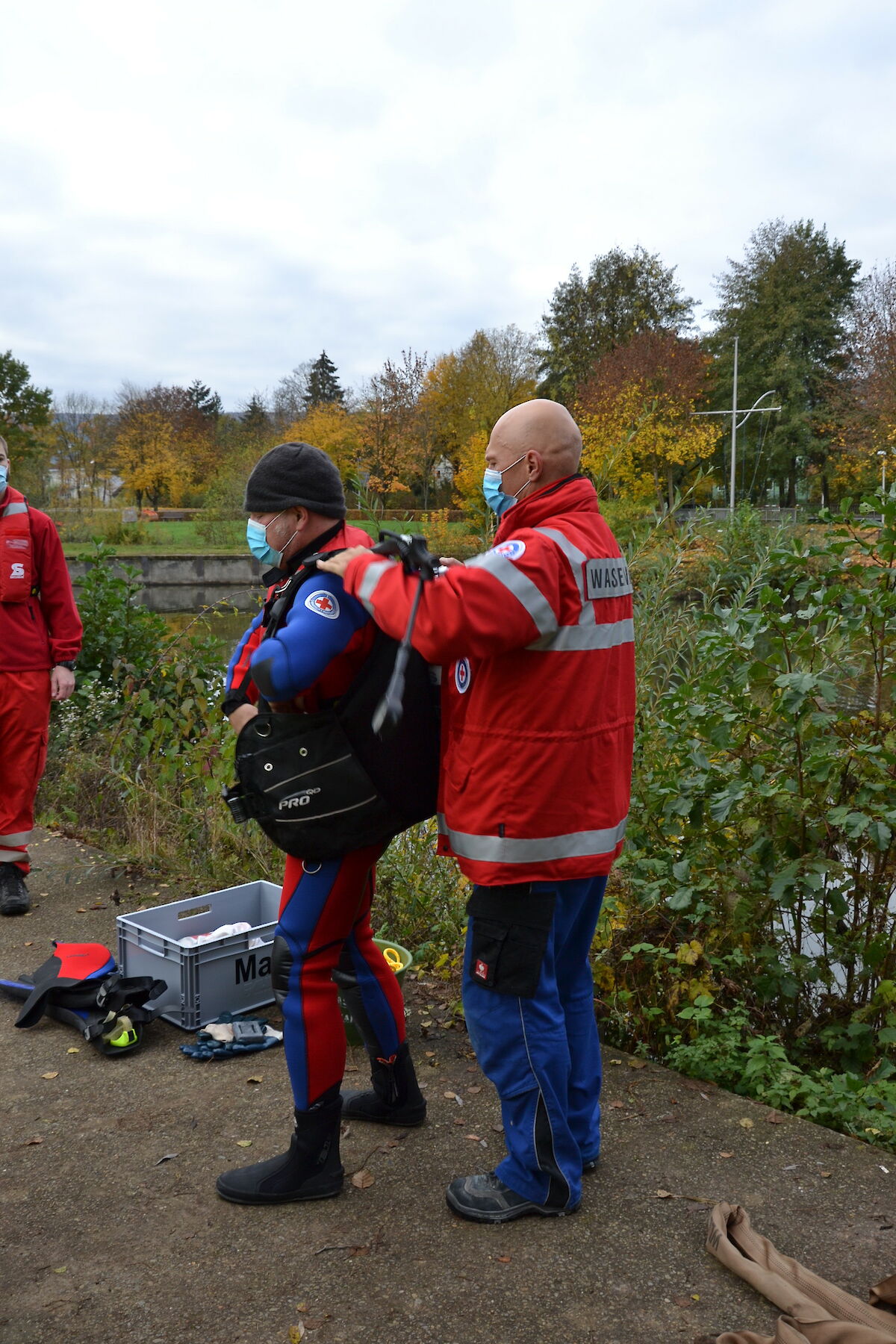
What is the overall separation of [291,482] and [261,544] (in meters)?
0.21

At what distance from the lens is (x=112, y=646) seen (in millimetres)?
8070

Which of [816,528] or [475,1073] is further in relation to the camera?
[816,528]

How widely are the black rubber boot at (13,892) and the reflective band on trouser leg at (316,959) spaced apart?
2952mm

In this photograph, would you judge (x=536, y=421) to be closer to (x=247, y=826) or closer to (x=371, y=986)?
(x=371, y=986)

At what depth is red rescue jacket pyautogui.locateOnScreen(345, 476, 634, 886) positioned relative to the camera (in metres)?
2.34

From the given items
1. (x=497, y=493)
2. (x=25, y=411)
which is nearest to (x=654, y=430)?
(x=25, y=411)

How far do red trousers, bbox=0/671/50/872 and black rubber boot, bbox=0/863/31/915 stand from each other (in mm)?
40

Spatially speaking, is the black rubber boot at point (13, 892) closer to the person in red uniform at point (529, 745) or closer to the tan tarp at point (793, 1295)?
the person in red uniform at point (529, 745)

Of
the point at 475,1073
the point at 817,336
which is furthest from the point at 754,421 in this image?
the point at 475,1073

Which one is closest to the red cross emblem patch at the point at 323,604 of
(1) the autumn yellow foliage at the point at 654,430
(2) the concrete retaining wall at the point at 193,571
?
(2) the concrete retaining wall at the point at 193,571

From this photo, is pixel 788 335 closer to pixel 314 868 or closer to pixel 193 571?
pixel 193 571

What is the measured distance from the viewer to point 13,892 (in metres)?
5.27

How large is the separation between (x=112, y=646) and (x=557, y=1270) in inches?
252

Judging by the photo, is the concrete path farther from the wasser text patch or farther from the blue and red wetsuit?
the wasser text patch
